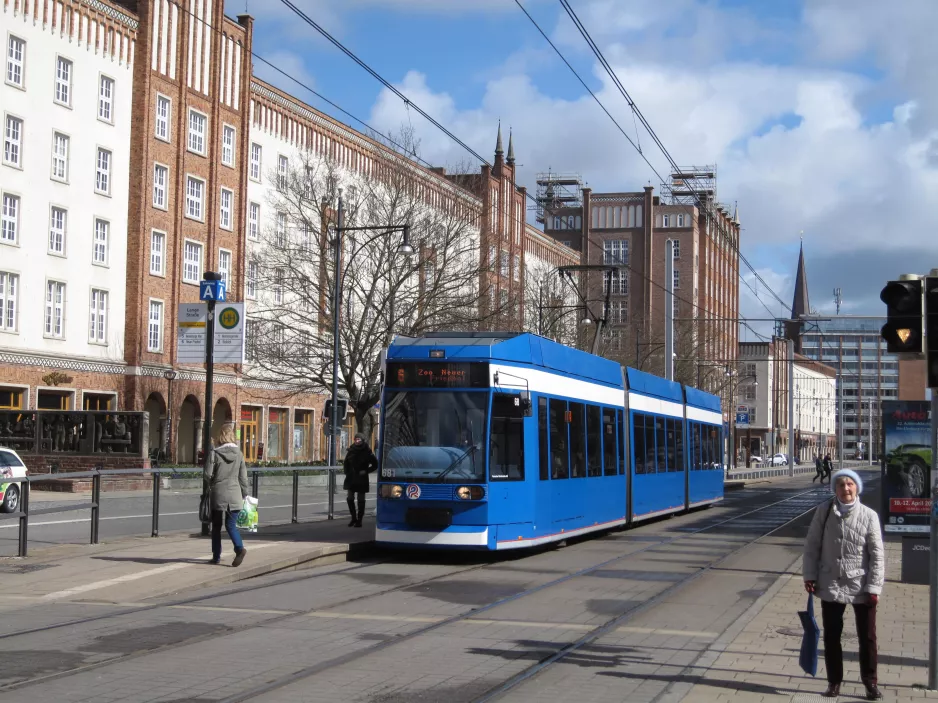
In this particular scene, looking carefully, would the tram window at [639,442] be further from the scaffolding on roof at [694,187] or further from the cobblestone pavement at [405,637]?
the scaffolding on roof at [694,187]

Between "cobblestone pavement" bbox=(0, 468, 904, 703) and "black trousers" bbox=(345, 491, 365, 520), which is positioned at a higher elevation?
"black trousers" bbox=(345, 491, 365, 520)

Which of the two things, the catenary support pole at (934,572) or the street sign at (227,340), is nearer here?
the catenary support pole at (934,572)

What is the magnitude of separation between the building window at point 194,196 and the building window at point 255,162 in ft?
13.4

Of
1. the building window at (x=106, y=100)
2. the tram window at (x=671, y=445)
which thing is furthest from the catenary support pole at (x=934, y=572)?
the building window at (x=106, y=100)

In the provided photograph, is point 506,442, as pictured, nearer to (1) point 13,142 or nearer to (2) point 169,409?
(1) point 13,142

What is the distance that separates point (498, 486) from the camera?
647 inches

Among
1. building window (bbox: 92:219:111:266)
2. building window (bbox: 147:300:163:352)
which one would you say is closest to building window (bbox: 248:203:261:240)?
building window (bbox: 147:300:163:352)

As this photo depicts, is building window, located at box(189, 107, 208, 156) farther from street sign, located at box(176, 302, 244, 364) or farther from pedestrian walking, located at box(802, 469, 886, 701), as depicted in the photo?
pedestrian walking, located at box(802, 469, 886, 701)

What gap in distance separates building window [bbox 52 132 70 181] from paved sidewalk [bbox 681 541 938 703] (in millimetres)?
36854

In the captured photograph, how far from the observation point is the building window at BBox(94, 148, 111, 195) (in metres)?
46.3

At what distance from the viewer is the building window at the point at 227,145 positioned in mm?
52406

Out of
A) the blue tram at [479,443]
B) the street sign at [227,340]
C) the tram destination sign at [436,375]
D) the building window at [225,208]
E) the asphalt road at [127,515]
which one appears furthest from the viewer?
the building window at [225,208]

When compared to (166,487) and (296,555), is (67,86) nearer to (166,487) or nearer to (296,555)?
(166,487)

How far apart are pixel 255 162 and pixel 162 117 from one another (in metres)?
Answer: 6.78
